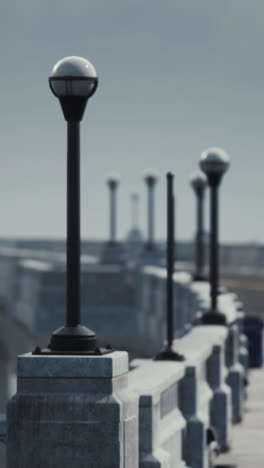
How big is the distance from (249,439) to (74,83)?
27.0ft

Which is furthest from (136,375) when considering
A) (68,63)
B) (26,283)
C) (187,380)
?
(26,283)

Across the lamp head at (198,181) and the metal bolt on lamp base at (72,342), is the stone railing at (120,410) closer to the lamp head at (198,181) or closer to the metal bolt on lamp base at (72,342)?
the metal bolt on lamp base at (72,342)

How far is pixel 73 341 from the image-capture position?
10734 mm

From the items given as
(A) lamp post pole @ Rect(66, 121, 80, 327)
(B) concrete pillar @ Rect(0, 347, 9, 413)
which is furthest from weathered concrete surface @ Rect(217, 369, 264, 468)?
(B) concrete pillar @ Rect(0, 347, 9, 413)

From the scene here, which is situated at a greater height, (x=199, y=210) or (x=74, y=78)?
(x=74, y=78)

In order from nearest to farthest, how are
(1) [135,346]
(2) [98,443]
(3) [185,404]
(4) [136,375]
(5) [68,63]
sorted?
1. (2) [98,443]
2. (5) [68,63]
3. (4) [136,375]
4. (3) [185,404]
5. (1) [135,346]

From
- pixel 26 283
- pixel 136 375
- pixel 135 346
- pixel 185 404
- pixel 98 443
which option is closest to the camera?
pixel 98 443

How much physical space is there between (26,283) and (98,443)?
46980mm

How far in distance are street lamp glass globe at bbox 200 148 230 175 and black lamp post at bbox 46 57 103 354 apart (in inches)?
414

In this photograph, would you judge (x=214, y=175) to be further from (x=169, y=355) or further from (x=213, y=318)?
(x=169, y=355)

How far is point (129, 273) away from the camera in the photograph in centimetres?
4841

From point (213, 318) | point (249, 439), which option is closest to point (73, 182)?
point (249, 439)

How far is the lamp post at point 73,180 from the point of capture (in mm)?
10750

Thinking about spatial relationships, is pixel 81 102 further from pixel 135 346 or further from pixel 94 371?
pixel 135 346
